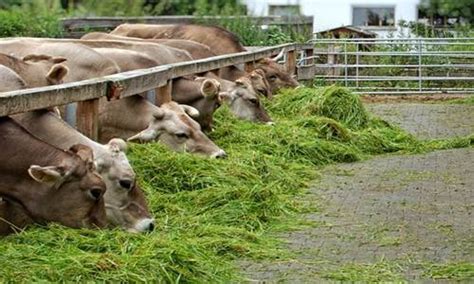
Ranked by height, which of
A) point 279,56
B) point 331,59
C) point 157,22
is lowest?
point 331,59

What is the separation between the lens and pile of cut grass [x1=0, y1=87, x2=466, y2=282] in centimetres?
568

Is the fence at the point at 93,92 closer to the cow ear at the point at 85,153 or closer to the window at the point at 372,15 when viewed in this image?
the cow ear at the point at 85,153

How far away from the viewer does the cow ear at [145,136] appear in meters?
9.47

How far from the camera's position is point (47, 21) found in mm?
22359

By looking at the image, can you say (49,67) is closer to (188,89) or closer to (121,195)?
(188,89)

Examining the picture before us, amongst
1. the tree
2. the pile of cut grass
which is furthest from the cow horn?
the tree

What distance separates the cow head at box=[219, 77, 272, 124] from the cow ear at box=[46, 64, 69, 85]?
3751 millimetres

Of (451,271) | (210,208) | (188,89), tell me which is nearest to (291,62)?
(188,89)

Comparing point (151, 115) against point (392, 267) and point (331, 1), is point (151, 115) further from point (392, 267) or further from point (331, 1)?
point (331, 1)

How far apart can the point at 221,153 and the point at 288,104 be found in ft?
17.1

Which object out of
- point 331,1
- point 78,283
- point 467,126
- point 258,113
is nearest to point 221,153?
point 258,113

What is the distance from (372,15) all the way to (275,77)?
1037 inches

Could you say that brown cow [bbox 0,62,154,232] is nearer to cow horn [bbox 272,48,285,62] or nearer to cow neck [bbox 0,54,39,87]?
cow neck [bbox 0,54,39,87]

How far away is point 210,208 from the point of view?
7656 mm
